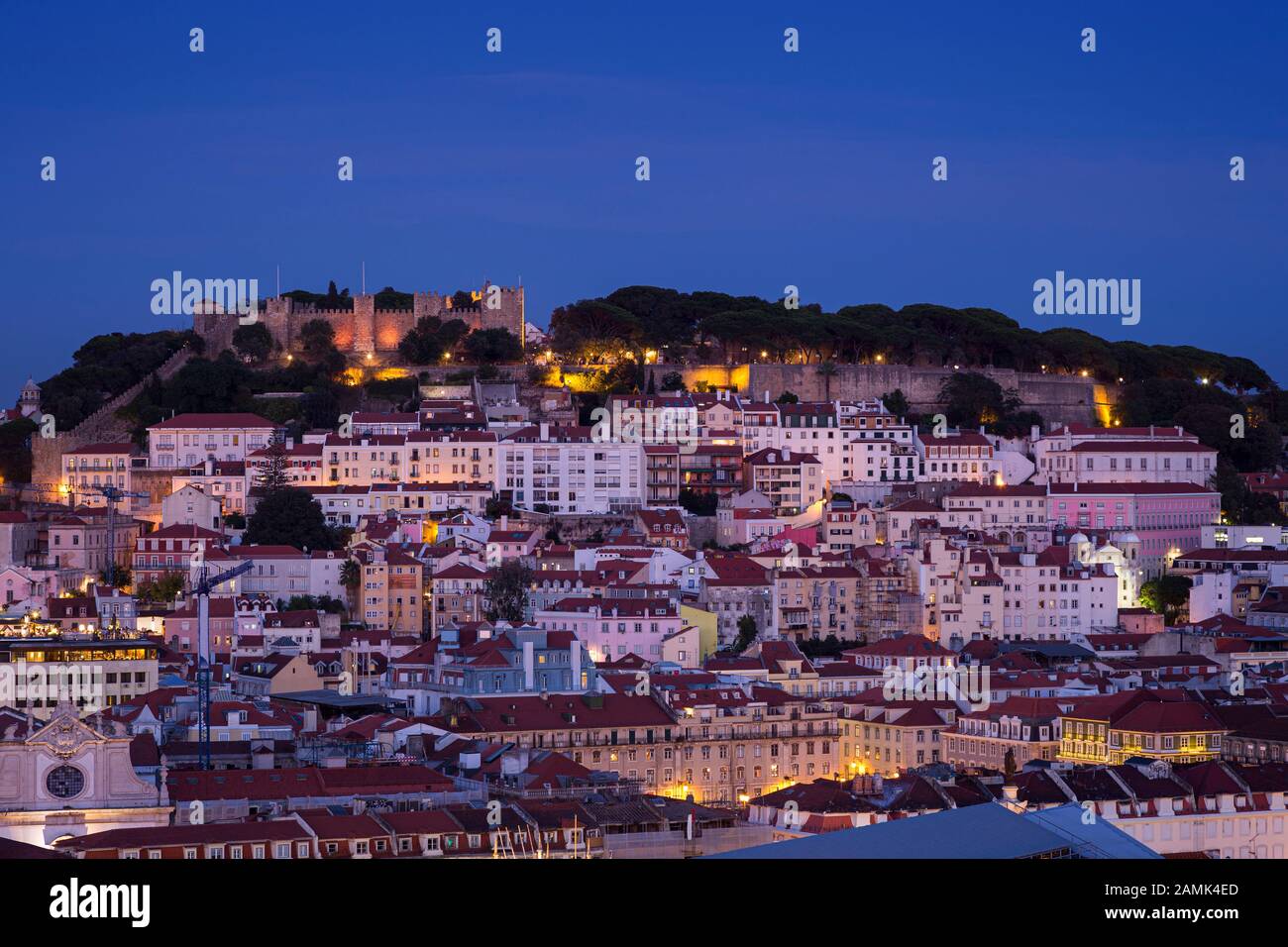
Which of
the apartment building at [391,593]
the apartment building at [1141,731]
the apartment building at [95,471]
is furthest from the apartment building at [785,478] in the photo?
the apartment building at [1141,731]

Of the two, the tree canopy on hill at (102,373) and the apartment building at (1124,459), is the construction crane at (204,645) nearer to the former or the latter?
the tree canopy on hill at (102,373)

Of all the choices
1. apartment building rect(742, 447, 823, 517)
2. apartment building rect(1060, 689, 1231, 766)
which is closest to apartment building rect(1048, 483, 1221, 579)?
apartment building rect(742, 447, 823, 517)

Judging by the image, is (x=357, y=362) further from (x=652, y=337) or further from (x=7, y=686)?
(x=7, y=686)

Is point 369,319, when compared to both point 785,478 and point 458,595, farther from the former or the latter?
point 458,595

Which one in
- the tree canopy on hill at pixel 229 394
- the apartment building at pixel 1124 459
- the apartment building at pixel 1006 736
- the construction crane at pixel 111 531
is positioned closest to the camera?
the apartment building at pixel 1006 736

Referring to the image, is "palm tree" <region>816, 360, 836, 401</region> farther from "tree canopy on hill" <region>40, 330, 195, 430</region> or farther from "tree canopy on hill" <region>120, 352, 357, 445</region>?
"tree canopy on hill" <region>40, 330, 195, 430</region>


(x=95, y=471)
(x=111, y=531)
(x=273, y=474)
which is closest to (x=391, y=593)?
(x=273, y=474)
